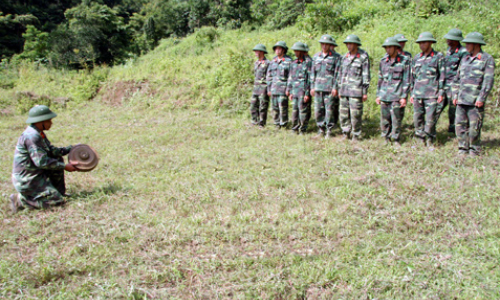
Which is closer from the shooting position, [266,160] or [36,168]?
[36,168]

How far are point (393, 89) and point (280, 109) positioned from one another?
2507mm

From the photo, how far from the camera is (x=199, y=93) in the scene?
38.2 ft

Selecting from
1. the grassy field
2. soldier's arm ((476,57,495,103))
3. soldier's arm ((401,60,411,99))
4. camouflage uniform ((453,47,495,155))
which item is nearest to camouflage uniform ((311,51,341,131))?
the grassy field

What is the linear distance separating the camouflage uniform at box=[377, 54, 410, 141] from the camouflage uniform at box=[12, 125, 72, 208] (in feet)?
17.9

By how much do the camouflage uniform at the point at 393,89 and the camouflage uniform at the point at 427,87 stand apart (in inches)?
6.8

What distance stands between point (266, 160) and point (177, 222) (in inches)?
97.2

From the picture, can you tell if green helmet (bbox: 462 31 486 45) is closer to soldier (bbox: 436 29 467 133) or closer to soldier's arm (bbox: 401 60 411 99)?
soldier (bbox: 436 29 467 133)

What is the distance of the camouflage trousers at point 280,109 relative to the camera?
8266mm

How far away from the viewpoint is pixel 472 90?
5973 millimetres

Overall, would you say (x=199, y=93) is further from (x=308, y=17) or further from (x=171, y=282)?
(x=171, y=282)

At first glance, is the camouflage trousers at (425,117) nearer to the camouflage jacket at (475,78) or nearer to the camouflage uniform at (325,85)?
the camouflage jacket at (475,78)

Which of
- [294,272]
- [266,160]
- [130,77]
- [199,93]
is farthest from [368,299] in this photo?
[130,77]

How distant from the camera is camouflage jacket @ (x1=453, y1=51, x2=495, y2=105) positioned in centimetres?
582

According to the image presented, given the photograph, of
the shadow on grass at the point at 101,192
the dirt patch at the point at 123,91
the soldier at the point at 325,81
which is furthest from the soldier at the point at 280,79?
the dirt patch at the point at 123,91
